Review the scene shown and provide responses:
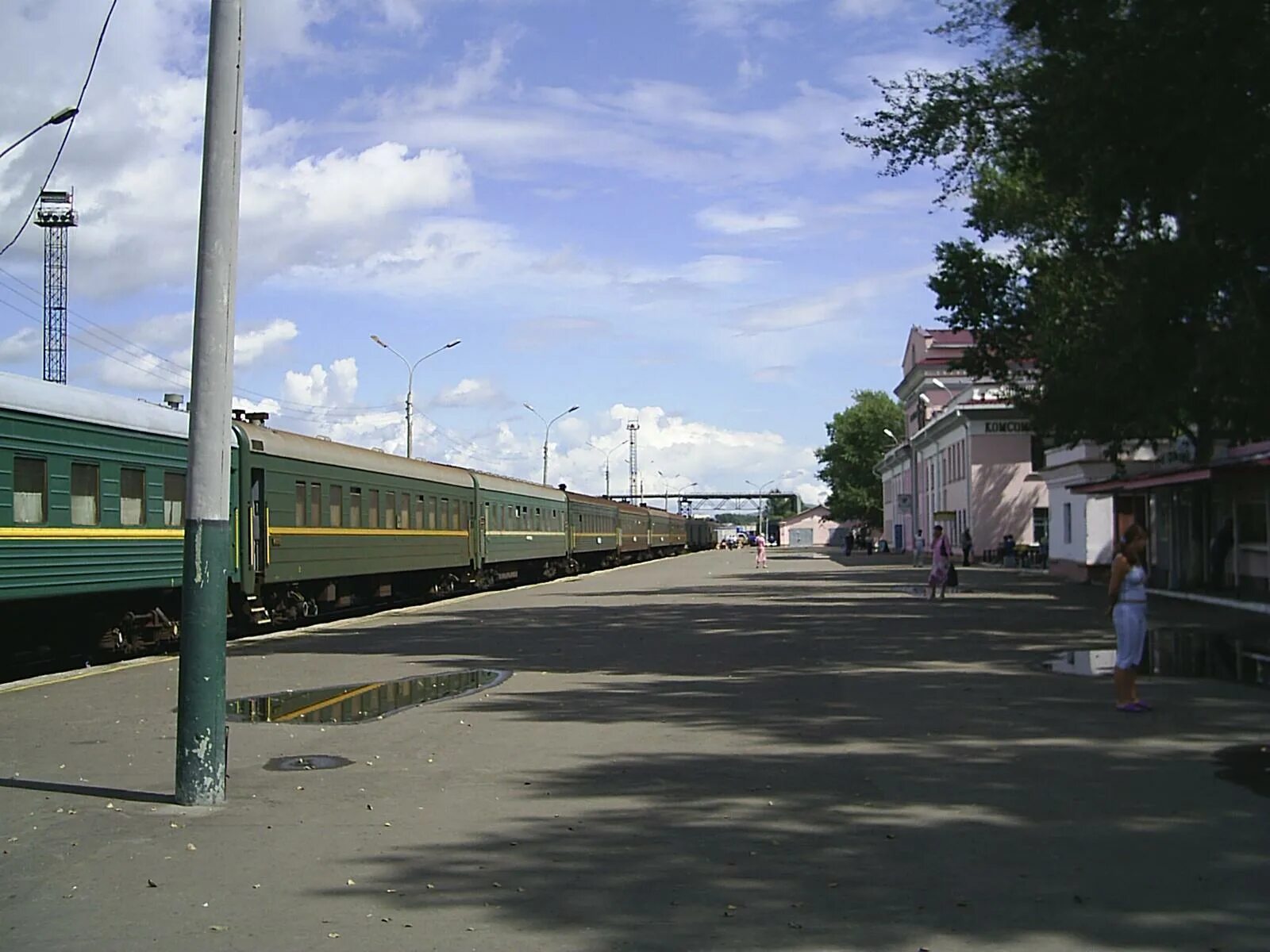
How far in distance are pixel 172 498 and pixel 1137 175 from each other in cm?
1327

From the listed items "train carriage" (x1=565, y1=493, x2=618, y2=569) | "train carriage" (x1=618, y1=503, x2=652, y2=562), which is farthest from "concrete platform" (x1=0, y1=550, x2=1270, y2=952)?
"train carriage" (x1=618, y1=503, x2=652, y2=562)

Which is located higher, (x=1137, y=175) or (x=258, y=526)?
(x=1137, y=175)

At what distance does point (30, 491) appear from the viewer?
15984mm

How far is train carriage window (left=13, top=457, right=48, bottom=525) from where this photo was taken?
1566cm

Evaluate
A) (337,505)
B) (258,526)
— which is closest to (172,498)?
(258,526)

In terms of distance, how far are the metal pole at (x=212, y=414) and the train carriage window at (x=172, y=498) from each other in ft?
36.3

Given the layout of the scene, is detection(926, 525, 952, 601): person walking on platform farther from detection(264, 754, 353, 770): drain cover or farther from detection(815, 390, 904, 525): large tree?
detection(815, 390, 904, 525): large tree

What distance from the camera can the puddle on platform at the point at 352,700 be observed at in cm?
1310

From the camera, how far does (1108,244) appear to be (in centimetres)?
2486

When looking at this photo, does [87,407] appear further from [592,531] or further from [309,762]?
[592,531]

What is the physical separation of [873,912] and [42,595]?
12.4 metres

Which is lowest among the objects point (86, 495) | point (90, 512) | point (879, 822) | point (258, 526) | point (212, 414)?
point (879, 822)

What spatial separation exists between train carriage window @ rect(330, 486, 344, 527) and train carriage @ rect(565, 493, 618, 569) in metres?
28.5

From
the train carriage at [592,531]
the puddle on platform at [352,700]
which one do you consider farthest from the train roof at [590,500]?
the puddle on platform at [352,700]
